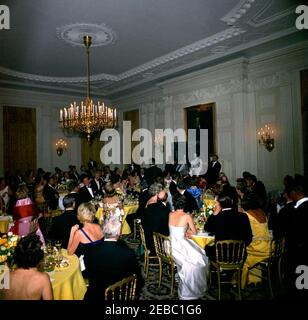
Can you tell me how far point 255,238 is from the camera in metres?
4.44

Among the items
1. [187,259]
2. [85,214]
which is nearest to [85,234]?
[85,214]

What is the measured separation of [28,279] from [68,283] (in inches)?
20.6

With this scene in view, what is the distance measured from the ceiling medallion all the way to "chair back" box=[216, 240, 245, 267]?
238 inches

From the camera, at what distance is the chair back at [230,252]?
159 inches

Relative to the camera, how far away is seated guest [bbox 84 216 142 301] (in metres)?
2.84

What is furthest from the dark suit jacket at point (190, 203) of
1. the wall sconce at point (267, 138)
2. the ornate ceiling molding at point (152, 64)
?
the ornate ceiling molding at point (152, 64)

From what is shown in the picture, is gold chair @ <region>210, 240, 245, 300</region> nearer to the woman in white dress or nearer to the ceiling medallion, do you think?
the woman in white dress

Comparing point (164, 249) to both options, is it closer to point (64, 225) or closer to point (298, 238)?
point (64, 225)

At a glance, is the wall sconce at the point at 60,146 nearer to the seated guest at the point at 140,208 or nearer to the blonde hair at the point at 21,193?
the seated guest at the point at 140,208

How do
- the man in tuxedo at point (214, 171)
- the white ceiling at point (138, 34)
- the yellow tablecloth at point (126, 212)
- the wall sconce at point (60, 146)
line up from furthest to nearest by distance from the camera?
1. the wall sconce at point (60, 146)
2. the man in tuxedo at point (214, 171)
3. the yellow tablecloth at point (126, 212)
4. the white ceiling at point (138, 34)

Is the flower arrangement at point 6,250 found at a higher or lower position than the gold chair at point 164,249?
higher

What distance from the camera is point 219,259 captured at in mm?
4238

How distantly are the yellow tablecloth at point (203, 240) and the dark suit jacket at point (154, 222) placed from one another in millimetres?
593

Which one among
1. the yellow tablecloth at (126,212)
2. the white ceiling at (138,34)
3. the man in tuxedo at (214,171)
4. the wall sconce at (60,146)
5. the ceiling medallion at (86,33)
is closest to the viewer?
the white ceiling at (138,34)
